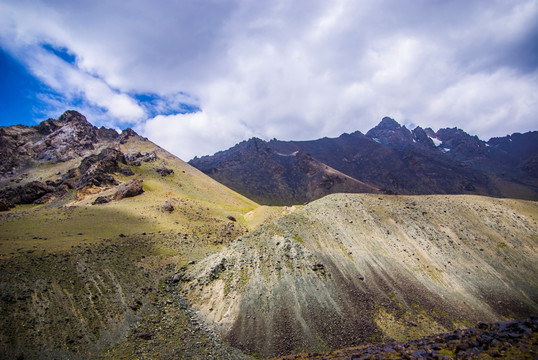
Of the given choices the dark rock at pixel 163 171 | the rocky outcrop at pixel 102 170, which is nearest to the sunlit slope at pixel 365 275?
the rocky outcrop at pixel 102 170

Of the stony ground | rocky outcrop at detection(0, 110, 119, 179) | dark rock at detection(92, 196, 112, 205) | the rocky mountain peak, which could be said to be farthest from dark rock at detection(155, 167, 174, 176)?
→ the rocky mountain peak

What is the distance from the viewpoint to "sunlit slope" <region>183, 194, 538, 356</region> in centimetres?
2802

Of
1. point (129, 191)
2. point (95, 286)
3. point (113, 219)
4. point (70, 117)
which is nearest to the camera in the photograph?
point (95, 286)

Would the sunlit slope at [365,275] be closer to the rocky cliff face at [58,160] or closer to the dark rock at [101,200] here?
the dark rock at [101,200]

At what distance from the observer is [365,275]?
34.8 metres

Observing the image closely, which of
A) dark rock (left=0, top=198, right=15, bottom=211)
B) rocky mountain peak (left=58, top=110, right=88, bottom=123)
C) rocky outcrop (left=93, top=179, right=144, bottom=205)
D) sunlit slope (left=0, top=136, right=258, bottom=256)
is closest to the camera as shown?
sunlit slope (left=0, top=136, right=258, bottom=256)

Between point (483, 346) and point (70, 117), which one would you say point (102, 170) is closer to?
point (483, 346)

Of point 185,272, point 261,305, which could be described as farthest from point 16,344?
point 261,305

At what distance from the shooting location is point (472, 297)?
33781 millimetres

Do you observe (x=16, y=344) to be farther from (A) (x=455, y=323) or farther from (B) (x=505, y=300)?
(B) (x=505, y=300)

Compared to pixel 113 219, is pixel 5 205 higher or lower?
higher

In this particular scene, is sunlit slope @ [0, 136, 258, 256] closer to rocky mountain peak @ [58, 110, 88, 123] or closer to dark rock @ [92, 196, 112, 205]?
dark rock @ [92, 196, 112, 205]

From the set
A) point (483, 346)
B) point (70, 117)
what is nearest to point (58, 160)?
point (70, 117)

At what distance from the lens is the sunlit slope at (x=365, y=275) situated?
28016 mm
